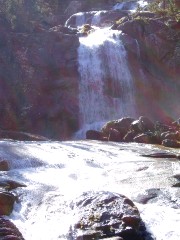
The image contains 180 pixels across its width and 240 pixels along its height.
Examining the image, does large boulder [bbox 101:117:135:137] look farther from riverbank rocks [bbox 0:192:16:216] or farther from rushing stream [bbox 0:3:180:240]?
riverbank rocks [bbox 0:192:16:216]

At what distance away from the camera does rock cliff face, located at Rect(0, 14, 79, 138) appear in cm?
3162

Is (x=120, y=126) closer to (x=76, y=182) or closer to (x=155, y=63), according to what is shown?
(x=155, y=63)

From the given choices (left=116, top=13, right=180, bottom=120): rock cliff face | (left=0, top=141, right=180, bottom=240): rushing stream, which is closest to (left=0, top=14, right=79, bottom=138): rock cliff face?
(left=116, top=13, right=180, bottom=120): rock cliff face

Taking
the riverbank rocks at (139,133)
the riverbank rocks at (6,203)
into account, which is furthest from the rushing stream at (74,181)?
the riverbank rocks at (139,133)

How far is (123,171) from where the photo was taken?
46.7 feet

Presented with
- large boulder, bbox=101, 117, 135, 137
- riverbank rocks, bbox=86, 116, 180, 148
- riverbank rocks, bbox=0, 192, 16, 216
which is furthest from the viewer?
large boulder, bbox=101, 117, 135, 137

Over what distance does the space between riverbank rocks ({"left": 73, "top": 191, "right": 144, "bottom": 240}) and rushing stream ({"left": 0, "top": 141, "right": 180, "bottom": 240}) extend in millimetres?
331

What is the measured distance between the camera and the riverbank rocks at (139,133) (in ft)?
78.5

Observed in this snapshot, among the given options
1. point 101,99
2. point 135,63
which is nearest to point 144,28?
point 135,63

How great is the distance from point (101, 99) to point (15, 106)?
6.83 meters

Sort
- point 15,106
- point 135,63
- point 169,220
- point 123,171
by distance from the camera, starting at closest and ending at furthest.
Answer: point 169,220
point 123,171
point 15,106
point 135,63

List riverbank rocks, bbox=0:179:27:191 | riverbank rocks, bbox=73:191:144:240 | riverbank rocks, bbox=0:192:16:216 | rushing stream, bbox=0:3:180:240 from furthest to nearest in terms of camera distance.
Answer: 1. riverbank rocks, bbox=0:179:27:191
2. riverbank rocks, bbox=0:192:16:216
3. rushing stream, bbox=0:3:180:240
4. riverbank rocks, bbox=73:191:144:240

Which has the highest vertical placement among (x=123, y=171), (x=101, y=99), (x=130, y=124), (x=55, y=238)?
(x=101, y=99)

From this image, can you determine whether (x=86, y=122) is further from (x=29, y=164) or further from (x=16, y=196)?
(x=16, y=196)
